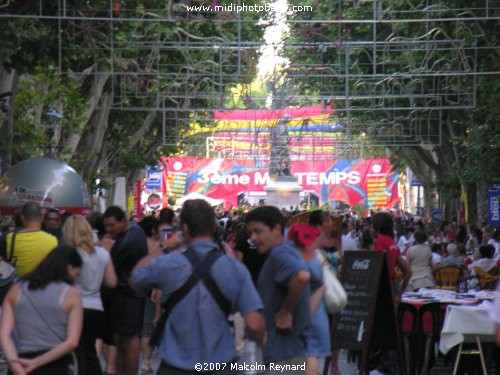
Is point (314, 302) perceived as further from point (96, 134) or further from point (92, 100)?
point (96, 134)

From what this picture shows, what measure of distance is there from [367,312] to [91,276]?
11.6ft

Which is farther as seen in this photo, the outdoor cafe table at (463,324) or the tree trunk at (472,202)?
the tree trunk at (472,202)

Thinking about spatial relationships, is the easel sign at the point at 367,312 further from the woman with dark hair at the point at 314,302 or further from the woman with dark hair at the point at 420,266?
the woman with dark hair at the point at 420,266

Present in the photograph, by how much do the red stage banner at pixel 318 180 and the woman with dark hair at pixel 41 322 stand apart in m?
56.0

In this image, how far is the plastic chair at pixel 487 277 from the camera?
1898 cm

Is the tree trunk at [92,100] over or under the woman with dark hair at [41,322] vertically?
over

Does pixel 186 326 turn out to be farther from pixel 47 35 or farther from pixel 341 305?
pixel 47 35

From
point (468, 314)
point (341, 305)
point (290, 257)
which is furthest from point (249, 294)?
point (468, 314)

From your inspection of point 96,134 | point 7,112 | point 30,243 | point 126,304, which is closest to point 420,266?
point 126,304

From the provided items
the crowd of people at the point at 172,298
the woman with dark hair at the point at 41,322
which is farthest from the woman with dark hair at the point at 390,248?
the woman with dark hair at the point at 41,322

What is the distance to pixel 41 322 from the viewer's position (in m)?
8.06

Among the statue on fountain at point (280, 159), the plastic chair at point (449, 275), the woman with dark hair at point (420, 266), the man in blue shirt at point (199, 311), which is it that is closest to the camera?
the man in blue shirt at point (199, 311)

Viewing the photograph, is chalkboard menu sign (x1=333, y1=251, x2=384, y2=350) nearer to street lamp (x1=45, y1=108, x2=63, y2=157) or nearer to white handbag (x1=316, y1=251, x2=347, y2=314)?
white handbag (x1=316, y1=251, x2=347, y2=314)

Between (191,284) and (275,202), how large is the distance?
4799cm
